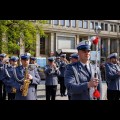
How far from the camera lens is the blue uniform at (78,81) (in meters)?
4.25

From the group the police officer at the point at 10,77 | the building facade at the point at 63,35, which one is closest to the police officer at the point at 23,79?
the police officer at the point at 10,77

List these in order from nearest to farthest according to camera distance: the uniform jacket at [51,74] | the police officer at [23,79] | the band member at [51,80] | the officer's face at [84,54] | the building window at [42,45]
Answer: the officer's face at [84,54] < the police officer at [23,79] < the band member at [51,80] < the uniform jacket at [51,74] < the building window at [42,45]

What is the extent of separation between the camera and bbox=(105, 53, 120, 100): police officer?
8.46 metres

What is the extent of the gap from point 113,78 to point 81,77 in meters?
4.20

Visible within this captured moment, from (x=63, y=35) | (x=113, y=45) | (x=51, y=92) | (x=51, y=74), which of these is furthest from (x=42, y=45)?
(x=51, y=92)

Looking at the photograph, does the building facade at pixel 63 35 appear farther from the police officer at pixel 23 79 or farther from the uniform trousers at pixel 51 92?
the police officer at pixel 23 79

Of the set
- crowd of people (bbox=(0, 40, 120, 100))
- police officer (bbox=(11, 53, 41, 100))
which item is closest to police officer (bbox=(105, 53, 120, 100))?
crowd of people (bbox=(0, 40, 120, 100))

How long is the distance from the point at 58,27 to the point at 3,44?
33.5 metres

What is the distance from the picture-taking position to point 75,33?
58.9 meters

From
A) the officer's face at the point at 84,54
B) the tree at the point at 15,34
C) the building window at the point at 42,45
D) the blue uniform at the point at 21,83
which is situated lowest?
the blue uniform at the point at 21,83

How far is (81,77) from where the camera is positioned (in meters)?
4.47

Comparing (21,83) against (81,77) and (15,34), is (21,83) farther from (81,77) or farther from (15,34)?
(15,34)

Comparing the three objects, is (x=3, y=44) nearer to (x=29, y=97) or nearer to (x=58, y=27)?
(x=29, y=97)

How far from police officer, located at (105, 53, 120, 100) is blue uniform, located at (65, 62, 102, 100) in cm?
396
